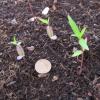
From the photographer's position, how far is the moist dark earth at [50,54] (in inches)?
44.9

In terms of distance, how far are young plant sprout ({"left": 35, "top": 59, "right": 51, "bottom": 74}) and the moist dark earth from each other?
22 millimetres

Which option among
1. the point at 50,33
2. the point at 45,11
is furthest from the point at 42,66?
the point at 45,11

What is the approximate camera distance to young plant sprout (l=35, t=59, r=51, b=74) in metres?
1.19

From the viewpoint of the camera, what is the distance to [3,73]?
1.21 metres

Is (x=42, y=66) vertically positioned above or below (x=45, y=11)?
below

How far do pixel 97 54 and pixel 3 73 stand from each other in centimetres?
48

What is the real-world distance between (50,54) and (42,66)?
0.10m

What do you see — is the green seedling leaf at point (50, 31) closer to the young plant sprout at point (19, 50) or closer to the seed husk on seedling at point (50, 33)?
the seed husk on seedling at point (50, 33)

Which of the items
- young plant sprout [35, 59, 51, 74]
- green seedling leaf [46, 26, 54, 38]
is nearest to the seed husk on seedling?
green seedling leaf [46, 26, 54, 38]

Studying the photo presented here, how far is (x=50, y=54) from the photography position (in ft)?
4.16

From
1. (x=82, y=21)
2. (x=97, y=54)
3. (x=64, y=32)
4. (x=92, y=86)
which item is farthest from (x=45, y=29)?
(x=92, y=86)

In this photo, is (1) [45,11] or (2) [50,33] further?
(1) [45,11]

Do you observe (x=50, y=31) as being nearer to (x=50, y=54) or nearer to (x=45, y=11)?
(x=50, y=54)

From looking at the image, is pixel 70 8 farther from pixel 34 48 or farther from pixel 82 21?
pixel 34 48
